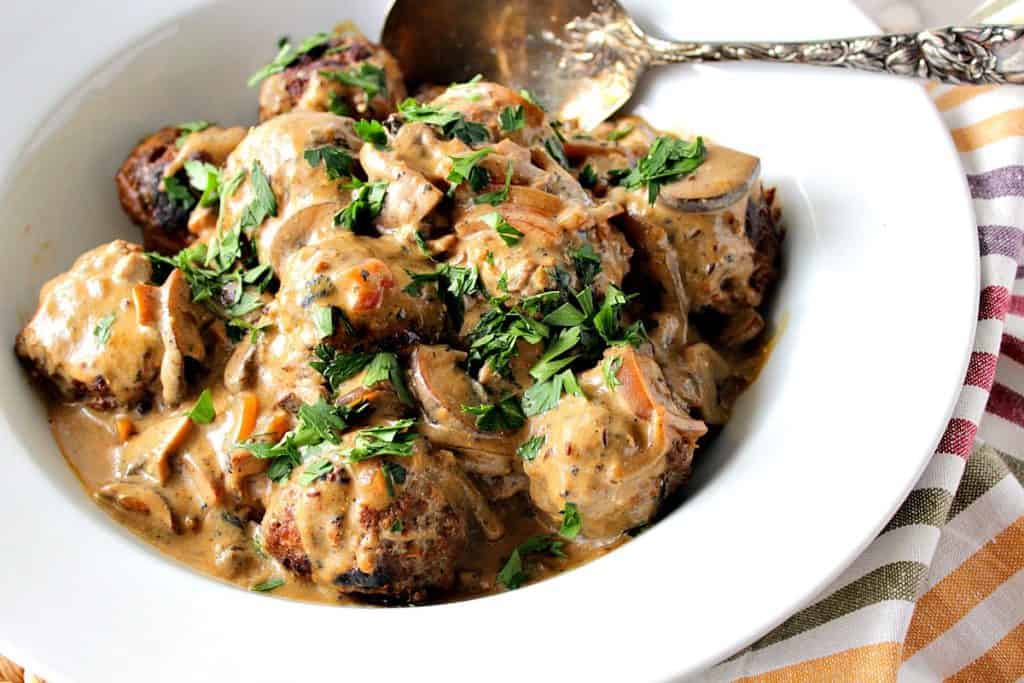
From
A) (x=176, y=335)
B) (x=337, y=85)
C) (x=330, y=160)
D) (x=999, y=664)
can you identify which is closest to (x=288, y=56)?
(x=337, y=85)

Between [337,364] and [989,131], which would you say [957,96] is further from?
[337,364]

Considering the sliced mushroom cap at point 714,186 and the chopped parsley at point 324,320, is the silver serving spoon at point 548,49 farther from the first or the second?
the chopped parsley at point 324,320

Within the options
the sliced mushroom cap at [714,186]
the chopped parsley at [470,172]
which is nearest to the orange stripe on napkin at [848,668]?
the sliced mushroom cap at [714,186]

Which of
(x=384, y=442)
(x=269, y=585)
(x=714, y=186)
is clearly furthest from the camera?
(x=714, y=186)

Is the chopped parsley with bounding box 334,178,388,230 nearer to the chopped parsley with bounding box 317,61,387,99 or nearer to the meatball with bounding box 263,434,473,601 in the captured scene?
the meatball with bounding box 263,434,473,601

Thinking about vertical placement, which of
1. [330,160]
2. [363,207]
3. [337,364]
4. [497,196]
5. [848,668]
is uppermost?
[330,160]

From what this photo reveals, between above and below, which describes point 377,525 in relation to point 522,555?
above

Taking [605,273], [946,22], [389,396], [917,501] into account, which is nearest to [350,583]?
[389,396]
